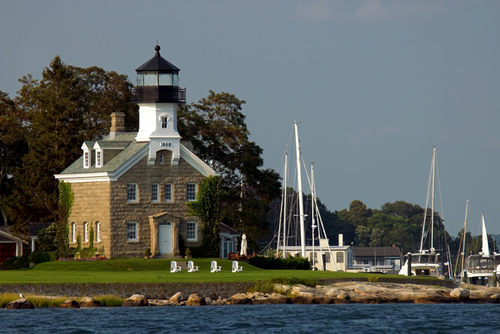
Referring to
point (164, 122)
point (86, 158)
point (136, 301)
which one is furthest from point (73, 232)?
point (136, 301)

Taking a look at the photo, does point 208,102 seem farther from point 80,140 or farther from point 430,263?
point 430,263

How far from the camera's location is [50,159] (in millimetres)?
63250

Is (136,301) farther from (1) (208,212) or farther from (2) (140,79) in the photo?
(2) (140,79)

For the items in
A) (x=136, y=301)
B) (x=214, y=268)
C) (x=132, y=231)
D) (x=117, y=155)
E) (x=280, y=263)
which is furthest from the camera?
(x=280, y=263)

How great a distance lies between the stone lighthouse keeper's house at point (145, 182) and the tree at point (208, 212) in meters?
0.40

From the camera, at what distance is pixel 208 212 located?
58094mm

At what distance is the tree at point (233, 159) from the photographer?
68750 mm

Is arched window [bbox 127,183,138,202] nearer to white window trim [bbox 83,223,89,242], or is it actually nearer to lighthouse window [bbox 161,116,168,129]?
white window trim [bbox 83,223,89,242]

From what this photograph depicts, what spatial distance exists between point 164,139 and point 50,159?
32.6ft

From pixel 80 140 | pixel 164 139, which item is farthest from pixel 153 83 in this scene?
pixel 80 140

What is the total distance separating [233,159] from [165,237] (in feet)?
47.2

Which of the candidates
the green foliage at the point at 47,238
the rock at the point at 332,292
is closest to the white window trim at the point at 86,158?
the green foliage at the point at 47,238

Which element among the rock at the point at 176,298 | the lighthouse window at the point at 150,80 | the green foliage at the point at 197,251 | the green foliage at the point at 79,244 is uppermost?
→ the lighthouse window at the point at 150,80

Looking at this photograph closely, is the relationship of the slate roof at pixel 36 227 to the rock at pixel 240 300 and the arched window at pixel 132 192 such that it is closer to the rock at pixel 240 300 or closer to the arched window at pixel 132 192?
the arched window at pixel 132 192
